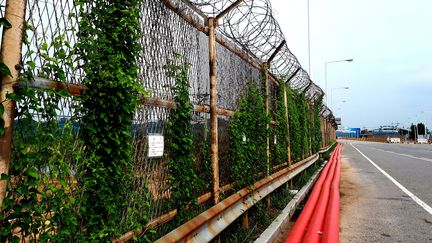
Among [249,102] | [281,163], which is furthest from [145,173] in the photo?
[281,163]

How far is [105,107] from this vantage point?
8.42ft

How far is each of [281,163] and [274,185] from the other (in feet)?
6.87

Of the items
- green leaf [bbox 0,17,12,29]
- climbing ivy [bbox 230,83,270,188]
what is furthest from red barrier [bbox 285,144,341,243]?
green leaf [bbox 0,17,12,29]

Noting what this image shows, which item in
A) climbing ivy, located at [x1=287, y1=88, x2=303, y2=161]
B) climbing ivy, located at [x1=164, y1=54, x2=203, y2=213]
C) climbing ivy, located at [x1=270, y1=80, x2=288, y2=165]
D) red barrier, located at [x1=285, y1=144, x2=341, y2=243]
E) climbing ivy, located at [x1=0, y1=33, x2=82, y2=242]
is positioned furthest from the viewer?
climbing ivy, located at [x1=287, y1=88, x2=303, y2=161]

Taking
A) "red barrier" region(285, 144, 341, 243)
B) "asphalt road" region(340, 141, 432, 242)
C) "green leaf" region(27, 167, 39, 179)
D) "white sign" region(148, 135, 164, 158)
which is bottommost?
"asphalt road" region(340, 141, 432, 242)

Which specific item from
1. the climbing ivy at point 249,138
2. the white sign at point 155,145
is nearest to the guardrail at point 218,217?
the climbing ivy at point 249,138

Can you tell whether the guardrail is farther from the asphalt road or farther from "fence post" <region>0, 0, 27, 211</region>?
the asphalt road

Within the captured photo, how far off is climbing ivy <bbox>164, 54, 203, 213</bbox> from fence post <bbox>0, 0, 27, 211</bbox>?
5.99 ft

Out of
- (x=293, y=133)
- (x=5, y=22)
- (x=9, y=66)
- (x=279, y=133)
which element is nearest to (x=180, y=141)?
(x=9, y=66)

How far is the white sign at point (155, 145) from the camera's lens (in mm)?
3246

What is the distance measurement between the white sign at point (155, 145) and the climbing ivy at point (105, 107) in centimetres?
49

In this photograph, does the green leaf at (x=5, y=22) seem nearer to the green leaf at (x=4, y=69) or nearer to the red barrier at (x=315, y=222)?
the green leaf at (x=4, y=69)

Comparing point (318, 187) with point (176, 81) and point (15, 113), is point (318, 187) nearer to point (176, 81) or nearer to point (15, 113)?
point (176, 81)

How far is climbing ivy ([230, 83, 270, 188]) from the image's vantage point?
571 cm
